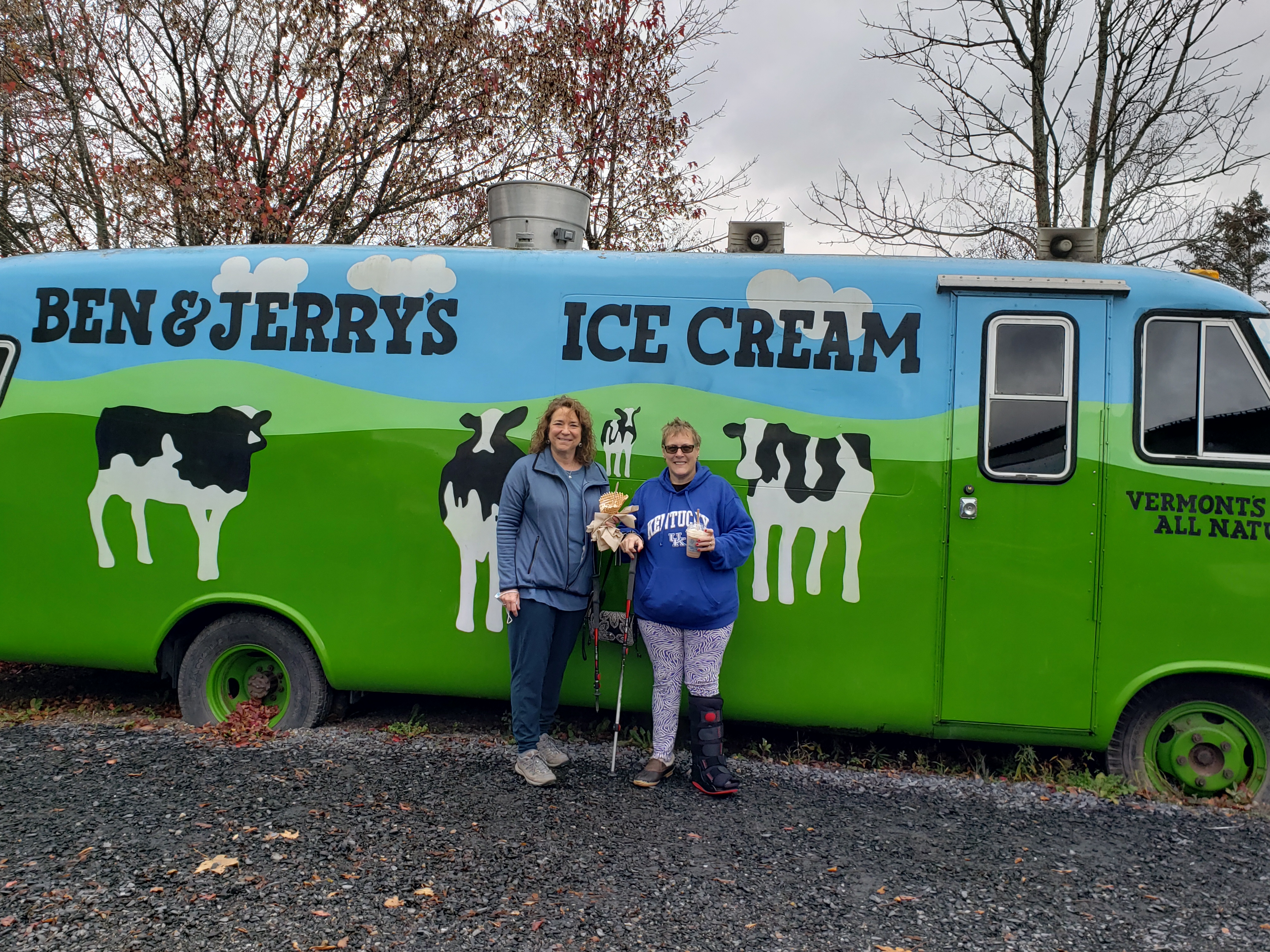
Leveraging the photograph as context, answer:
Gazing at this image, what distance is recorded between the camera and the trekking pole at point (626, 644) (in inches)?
171

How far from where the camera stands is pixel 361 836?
3.68 meters

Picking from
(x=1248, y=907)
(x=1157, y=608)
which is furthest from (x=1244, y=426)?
(x=1248, y=907)

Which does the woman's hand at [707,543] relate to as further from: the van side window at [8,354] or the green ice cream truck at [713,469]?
the van side window at [8,354]

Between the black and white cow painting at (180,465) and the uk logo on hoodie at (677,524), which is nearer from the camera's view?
the uk logo on hoodie at (677,524)

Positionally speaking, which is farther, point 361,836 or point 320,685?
point 320,685

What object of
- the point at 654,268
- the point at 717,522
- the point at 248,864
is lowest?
the point at 248,864

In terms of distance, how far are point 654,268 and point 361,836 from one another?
3221 mm

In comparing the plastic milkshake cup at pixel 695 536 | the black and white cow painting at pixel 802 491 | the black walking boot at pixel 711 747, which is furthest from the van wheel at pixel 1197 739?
the plastic milkshake cup at pixel 695 536

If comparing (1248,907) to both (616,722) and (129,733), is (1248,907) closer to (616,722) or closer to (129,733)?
(616,722)

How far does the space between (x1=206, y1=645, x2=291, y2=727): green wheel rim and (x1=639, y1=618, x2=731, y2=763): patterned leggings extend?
7.36 feet

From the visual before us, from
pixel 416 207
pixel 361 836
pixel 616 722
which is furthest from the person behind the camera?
pixel 416 207

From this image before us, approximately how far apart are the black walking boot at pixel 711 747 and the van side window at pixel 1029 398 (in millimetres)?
1875

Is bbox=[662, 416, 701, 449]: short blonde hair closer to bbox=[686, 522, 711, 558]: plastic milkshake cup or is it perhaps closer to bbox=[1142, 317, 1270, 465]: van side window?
bbox=[686, 522, 711, 558]: plastic milkshake cup

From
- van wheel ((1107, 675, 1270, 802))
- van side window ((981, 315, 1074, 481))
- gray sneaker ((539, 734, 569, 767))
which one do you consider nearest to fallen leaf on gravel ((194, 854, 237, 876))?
gray sneaker ((539, 734, 569, 767))
